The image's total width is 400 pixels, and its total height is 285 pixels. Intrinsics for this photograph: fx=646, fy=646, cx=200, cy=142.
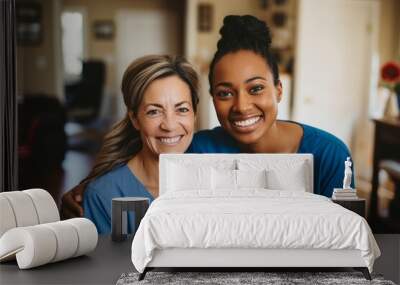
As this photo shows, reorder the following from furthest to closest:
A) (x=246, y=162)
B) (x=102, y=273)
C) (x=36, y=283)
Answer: (x=246, y=162) < (x=102, y=273) < (x=36, y=283)

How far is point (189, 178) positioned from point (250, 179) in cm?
57

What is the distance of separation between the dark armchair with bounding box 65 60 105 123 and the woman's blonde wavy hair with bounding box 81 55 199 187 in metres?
0.25

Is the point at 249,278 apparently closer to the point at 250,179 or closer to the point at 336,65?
the point at 250,179

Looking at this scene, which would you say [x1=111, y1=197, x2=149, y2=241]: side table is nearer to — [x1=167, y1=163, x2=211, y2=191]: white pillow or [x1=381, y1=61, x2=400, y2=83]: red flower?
[x1=167, y1=163, x2=211, y2=191]: white pillow

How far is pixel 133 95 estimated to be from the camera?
21.1ft

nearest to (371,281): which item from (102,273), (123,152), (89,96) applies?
(102,273)

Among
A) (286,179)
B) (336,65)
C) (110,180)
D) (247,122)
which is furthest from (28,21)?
(336,65)

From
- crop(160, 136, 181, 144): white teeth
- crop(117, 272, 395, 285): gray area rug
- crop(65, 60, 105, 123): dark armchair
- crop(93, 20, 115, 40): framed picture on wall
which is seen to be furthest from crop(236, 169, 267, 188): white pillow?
crop(93, 20, 115, 40): framed picture on wall

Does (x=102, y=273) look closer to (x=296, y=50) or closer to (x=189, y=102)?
(x=189, y=102)

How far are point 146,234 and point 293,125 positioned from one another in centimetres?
249

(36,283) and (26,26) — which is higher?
(26,26)

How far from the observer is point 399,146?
6578mm

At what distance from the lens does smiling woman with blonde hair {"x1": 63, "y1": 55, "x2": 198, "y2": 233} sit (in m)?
6.40

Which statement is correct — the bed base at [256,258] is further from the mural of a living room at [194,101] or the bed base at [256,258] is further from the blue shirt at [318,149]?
the blue shirt at [318,149]
